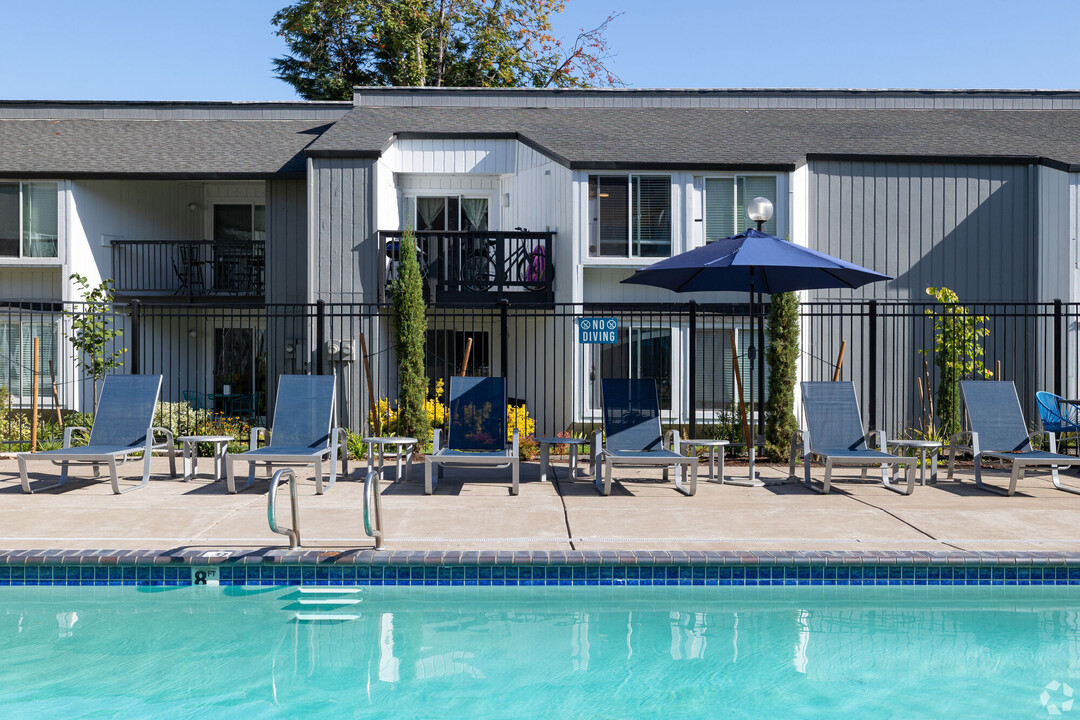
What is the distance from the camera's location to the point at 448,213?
672 inches

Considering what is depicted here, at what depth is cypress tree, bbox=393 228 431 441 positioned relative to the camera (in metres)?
12.1

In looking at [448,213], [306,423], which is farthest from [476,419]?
[448,213]

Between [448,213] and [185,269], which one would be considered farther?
[185,269]

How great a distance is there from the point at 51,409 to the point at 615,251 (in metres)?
10.5

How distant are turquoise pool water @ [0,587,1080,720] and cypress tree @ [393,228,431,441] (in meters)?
6.41

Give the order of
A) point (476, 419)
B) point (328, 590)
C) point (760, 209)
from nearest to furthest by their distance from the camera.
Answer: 1. point (328, 590)
2. point (760, 209)
3. point (476, 419)

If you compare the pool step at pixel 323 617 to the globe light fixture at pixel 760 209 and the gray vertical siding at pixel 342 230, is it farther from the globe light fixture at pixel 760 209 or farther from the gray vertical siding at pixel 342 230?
the gray vertical siding at pixel 342 230

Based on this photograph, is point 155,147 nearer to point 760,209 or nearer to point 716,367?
point 716,367

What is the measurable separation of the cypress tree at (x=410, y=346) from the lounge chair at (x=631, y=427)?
346 centimetres

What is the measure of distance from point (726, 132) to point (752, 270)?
26.2ft

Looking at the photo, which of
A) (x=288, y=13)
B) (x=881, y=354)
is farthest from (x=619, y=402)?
(x=288, y=13)

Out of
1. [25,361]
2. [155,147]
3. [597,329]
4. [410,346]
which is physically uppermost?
[155,147]

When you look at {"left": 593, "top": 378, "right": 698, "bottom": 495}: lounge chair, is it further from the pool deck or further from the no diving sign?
the no diving sign

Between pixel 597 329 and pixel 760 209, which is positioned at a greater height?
pixel 760 209
